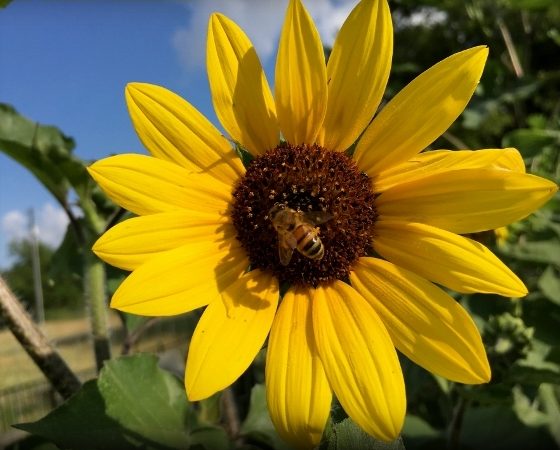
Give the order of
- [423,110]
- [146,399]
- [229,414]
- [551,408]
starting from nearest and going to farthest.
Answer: [423,110]
[146,399]
[229,414]
[551,408]

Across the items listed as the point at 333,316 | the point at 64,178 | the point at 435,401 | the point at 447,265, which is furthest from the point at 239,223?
the point at 435,401

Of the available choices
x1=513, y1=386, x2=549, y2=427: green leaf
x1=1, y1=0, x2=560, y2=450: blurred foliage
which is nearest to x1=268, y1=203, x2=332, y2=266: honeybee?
x1=1, y1=0, x2=560, y2=450: blurred foliage

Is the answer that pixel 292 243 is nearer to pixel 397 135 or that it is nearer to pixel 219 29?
pixel 397 135

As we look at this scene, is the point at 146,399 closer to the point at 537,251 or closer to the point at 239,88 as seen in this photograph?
the point at 239,88

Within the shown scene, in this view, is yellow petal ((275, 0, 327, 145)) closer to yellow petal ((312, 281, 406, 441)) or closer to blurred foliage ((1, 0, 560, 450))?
yellow petal ((312, 281, 406, 441))

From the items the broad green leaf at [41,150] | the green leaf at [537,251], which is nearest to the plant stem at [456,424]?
the green leaf at [537,251]

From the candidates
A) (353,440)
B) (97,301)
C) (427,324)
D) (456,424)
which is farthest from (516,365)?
(97,301)

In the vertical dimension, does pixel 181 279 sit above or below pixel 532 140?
above
